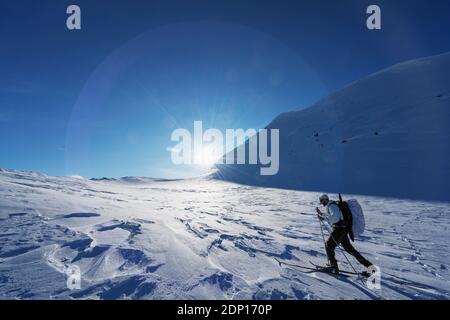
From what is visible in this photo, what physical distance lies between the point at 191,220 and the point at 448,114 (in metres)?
37.9

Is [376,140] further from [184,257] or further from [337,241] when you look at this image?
[184,257]

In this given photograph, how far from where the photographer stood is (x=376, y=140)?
33688 mm

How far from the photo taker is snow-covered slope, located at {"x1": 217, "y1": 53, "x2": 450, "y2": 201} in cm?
2547

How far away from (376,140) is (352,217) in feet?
107

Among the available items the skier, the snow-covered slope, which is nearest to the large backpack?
the skier

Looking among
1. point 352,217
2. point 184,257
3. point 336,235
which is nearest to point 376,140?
point 352,217

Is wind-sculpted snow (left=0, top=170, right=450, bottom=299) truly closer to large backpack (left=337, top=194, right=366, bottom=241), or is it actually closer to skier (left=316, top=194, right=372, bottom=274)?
skier (left=316, top=194, right=372, bottom=274)

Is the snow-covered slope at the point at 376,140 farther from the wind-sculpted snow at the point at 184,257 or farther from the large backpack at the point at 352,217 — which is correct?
the large backpack at the point at 352,217

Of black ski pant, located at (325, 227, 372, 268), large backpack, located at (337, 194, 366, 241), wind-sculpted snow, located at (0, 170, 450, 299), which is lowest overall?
wind-sculpted snow, located at (0, 170, 450, 299)

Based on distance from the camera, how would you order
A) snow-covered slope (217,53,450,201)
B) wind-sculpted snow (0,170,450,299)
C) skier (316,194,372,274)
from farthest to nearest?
snow-covered slope (217,53,450,201)
skier (316,194,372,274)
wind-sculpted snow (0,170,450,299)

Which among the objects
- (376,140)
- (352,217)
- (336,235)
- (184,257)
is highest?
(376,140)

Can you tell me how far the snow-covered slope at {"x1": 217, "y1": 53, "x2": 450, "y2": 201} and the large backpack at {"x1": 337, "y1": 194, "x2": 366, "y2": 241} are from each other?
18.4 m

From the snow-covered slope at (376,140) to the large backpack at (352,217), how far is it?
18.4 m

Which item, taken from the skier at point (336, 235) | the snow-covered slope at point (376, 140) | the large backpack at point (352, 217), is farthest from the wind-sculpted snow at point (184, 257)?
the snow-covered slope at point (376, 140)
